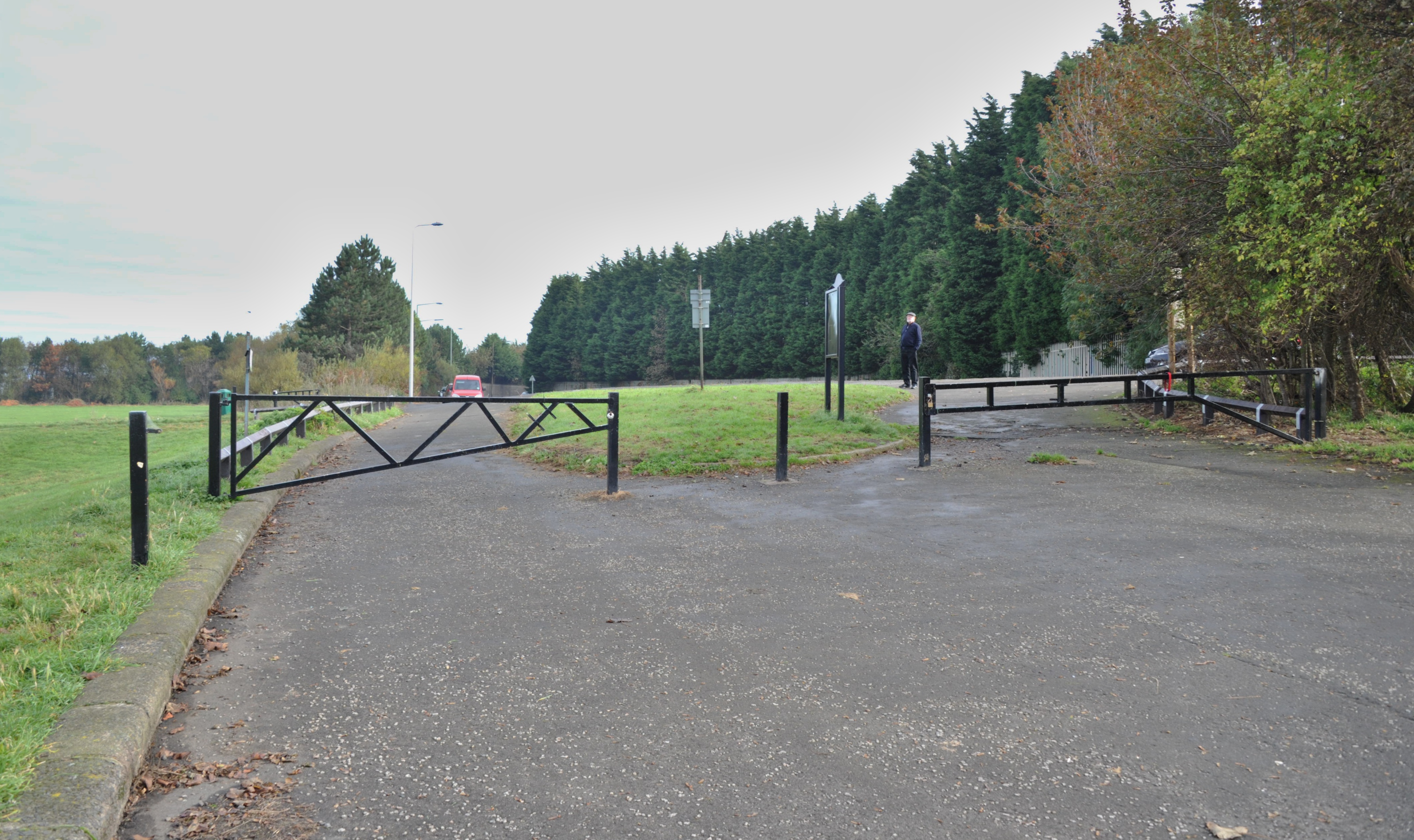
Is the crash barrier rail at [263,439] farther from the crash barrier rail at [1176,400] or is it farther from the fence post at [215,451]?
the crash barrier rail at [1176,400]

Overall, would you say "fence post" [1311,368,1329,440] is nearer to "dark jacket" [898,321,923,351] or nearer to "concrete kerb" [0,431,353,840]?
"dark jacket" [898,321,923,351]

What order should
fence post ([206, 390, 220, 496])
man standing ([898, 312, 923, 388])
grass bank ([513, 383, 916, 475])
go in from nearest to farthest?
fence post ([206, 390, 220, 496]) → grass bank ([513, 383, 916, 475]) → man standing ([898, 312, 923, 388])

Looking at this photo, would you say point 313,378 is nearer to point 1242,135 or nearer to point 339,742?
point 1242,135

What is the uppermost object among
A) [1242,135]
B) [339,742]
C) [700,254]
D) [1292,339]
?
[700,254]

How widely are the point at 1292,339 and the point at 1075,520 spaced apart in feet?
32.7

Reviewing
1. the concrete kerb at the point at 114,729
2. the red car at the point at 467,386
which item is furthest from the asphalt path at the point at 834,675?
the red car at the point at 467,386

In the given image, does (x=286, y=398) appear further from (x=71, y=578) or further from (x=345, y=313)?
(x=345, y=313)

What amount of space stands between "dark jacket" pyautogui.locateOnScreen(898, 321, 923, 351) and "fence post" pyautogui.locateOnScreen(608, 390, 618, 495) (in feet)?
43.4

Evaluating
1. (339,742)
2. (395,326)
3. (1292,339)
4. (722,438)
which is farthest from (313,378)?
(395,326)

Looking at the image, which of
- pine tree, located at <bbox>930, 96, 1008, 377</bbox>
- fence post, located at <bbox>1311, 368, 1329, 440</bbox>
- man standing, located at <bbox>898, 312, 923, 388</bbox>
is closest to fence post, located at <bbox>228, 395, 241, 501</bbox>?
fence post, located at <bbox>1311, 368, 1329, 440</bbox>

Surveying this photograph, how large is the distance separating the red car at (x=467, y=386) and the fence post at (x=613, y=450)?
137 ft

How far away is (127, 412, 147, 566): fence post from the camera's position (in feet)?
17.9

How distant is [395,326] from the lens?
82.9 meters

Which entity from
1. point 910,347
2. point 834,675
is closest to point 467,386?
point 910,347
